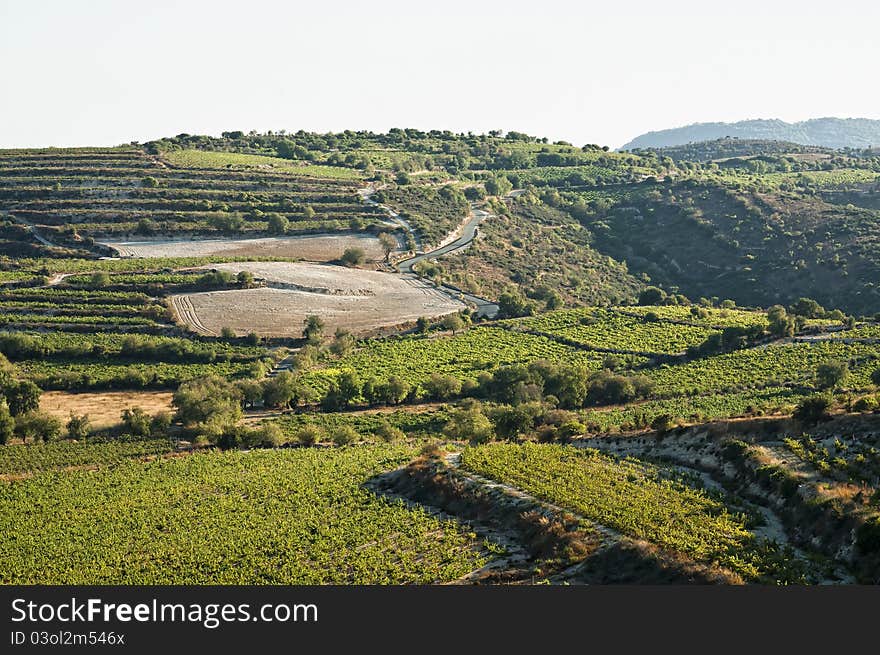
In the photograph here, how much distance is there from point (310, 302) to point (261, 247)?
103 feet

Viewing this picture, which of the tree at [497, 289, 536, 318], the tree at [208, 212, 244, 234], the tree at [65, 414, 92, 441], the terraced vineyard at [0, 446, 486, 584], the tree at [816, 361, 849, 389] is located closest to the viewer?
the terraced vineyard at [0, 446, 486, 584]

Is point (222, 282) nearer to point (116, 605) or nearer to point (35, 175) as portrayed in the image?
point (35, 175)

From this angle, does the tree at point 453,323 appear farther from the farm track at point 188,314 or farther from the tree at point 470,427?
the tree at point 470,427

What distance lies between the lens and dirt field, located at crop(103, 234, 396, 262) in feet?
465

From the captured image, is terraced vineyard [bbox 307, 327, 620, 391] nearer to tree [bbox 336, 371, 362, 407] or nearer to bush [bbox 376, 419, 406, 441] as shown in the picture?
tree [bbox 336, 371, 362, 407]

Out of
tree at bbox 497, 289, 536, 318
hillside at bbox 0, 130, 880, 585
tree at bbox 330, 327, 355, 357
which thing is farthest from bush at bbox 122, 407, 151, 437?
tree at bbox 497, 289, 536, 318

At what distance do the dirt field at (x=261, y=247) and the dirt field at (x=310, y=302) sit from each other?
8.28 meters

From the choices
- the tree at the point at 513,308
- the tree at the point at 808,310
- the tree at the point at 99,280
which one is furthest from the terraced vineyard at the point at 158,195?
the tree at the point at 808,310

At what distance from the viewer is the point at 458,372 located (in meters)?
91.5

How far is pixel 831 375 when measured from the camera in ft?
241

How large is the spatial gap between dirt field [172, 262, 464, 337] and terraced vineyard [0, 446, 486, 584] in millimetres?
51040

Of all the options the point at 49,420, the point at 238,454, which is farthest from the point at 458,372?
the point at 49,420

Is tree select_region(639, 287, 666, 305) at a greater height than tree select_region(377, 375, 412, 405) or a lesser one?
greater

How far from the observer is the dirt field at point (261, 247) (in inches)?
5586
